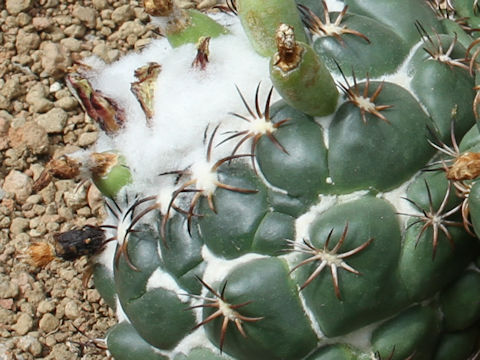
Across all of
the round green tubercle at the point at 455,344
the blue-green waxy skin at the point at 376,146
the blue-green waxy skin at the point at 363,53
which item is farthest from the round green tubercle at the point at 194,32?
the round green tubercle at the point at 455,344

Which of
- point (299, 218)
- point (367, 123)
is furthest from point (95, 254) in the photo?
point (367, 123)

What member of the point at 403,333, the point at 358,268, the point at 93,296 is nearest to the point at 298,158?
the point at 358,268

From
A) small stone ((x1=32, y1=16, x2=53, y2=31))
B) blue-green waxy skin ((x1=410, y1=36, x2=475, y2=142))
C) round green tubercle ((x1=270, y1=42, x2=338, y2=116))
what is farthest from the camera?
small stone ((x1=32, y1=16, x2=53, y2=31))

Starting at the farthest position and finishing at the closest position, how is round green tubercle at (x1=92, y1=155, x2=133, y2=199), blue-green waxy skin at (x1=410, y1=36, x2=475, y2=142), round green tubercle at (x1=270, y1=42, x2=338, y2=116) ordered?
round green tubercle at (x1=92, y1=155, x2=133, y2=199) < blue-green waxy skin at (x1=410, y1=36, x2=475, y2=142) < round green tubercle at (x1=270, y1=42, x2=338, y2=116)

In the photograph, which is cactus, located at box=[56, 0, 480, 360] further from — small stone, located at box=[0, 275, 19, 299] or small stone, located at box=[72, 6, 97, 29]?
small stone, located at box=[72, 6, 97, 29]

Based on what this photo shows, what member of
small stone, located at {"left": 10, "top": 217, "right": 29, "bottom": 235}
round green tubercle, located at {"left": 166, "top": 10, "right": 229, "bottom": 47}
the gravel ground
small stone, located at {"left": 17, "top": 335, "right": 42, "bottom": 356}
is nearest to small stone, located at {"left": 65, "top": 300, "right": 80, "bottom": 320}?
the gravel ground

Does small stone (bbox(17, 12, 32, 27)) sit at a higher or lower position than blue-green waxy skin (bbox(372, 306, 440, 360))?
lower

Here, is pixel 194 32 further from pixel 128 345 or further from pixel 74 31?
pixel 74 31
